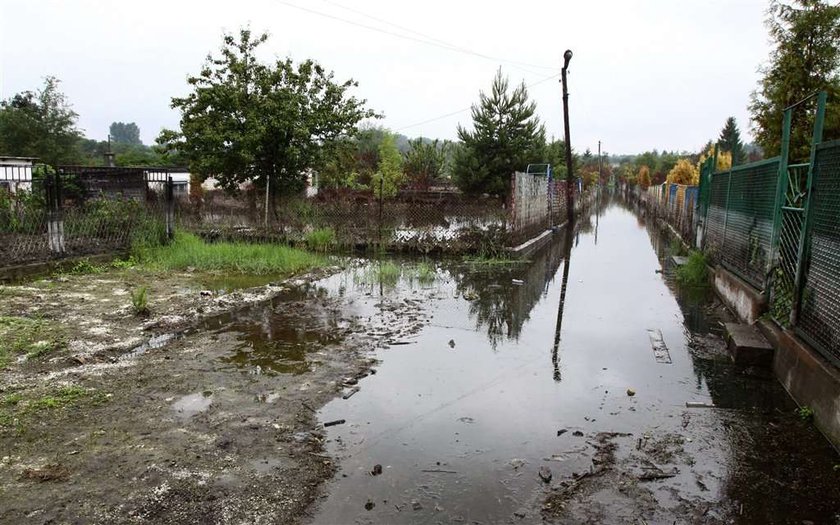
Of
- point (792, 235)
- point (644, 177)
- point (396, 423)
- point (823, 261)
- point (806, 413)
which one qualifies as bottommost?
point (396, 423)

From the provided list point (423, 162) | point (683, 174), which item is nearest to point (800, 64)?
point (423, 162)

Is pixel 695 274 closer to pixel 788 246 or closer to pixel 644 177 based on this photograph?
pixel 788 246

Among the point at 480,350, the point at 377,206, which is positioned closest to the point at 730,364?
the point at 480,350

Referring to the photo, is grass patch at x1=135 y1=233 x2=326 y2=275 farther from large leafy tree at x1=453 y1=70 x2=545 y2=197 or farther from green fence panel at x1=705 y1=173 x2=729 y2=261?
large leafy tree at x1=453 y1=70 x2=545 y2=197

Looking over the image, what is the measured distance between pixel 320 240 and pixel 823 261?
12046 millimetres

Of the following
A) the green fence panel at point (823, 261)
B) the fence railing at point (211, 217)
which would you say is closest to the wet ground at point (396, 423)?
the green fence panel at point (823, 261)

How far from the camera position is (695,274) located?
10.7 meters

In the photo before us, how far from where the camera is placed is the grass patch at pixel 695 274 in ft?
34.9

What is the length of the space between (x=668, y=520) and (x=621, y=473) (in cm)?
53

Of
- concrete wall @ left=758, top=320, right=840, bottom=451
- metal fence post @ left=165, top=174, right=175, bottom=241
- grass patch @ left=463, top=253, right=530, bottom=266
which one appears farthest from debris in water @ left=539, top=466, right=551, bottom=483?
metal fence post @ left=165, top=174, right=175, bottom=241

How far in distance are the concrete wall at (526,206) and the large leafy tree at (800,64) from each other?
18.7 ft

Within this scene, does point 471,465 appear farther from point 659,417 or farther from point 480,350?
point 480,350

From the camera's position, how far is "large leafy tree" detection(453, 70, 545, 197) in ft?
86.6

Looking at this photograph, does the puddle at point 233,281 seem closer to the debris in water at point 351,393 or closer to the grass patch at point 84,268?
the grass patch at point 84,268
